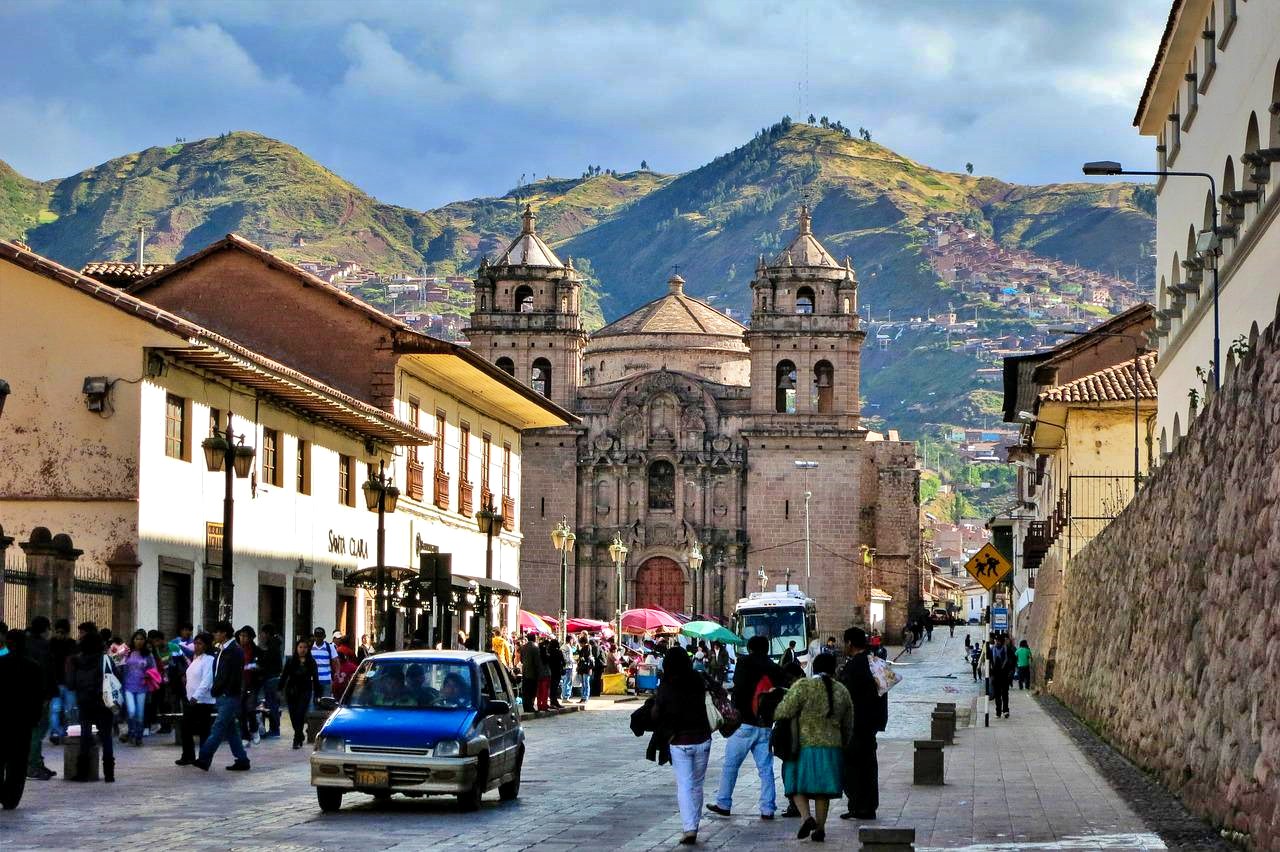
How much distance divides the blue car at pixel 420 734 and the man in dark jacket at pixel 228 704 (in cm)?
262

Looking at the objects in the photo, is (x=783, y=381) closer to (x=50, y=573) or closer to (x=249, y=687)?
(x=50, y=573)

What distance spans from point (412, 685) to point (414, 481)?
2557 cm

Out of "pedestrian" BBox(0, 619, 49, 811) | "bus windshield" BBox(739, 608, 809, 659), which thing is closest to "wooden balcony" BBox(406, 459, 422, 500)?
"bus windshield" BBox(739, 608, 809, 659)

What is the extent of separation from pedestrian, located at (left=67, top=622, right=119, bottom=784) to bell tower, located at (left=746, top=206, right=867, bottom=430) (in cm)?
7663

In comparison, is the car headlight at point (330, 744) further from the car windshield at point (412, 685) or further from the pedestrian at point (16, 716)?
the pedestrian at point (16, 716)

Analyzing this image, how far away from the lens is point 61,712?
79.3 ft

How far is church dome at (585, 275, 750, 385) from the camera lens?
11762 cm

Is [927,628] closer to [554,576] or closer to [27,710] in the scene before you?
[554,576]

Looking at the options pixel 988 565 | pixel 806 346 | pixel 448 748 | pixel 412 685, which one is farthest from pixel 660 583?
pixel 448 748

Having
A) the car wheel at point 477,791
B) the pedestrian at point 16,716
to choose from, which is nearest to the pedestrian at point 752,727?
the car wheel at point 477,791

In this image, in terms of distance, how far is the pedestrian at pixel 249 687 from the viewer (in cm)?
2350

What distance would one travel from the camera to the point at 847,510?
95938 mm

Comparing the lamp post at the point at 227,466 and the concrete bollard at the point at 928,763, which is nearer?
the concrete bollard at the point at 928,763

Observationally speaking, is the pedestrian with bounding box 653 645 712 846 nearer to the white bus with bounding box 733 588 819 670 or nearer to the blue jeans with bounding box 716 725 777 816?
the blue jeans with bounding box 716 725 777 816
